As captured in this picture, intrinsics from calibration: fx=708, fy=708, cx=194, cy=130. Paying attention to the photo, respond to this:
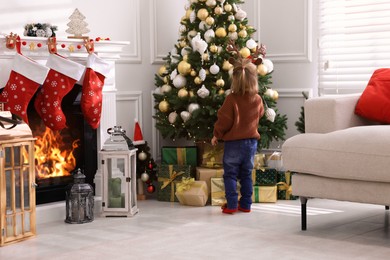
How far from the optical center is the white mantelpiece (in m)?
4.23

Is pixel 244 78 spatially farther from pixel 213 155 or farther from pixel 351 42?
pixel 351 42

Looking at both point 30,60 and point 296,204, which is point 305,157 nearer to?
point 296,204

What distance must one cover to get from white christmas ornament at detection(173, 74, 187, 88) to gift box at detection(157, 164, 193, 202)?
1.88 feet

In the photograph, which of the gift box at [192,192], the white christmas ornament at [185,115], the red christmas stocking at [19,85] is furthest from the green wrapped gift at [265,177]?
the red christmas stocking at [19,85]

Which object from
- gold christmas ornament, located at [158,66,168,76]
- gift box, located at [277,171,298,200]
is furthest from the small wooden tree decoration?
gift box, located at [277,171,298,200]

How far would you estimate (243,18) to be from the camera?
509 centimetres

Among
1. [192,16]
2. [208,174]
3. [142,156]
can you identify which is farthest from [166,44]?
[208,174]

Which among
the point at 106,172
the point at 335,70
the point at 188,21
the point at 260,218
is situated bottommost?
the point at 260,218

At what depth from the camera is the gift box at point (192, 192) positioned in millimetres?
4816

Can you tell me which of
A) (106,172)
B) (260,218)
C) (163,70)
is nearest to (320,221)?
(260,218)

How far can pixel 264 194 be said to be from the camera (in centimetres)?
491

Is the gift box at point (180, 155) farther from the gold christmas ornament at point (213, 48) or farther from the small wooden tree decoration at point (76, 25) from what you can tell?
the small wooden tree decoration at point (76, 25)

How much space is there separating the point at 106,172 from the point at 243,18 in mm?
1522

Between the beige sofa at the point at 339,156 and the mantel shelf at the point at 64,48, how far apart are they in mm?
1476
